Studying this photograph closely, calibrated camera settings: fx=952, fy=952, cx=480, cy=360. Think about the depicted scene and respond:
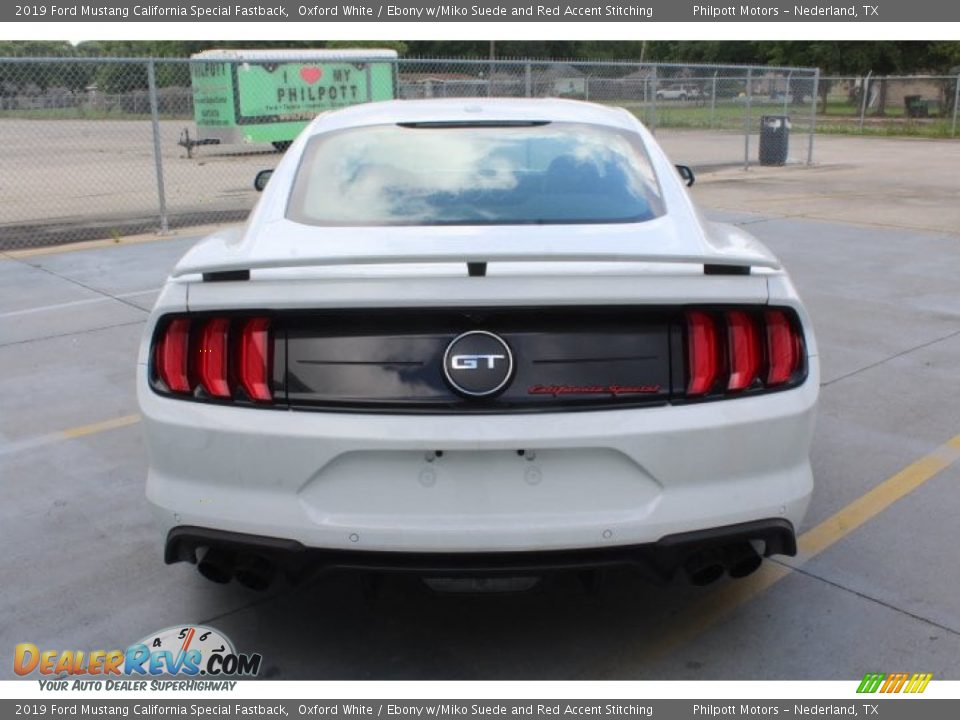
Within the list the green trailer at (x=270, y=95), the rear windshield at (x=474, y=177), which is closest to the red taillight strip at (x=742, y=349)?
the rear windshield at (x=474, y=177)

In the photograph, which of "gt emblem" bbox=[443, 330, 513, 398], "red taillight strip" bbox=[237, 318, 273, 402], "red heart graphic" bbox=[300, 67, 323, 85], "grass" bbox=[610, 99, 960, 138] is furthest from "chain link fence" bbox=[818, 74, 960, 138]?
"red taillight strip" bbox=[237, 318, 273, 402]

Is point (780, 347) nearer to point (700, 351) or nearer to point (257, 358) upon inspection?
point (700, 351)

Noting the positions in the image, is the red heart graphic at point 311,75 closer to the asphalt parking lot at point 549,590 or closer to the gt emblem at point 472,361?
the asphalt parking lot at point 549,590

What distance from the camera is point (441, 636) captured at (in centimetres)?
316

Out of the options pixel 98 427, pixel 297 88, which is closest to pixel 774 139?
pixel 297 88

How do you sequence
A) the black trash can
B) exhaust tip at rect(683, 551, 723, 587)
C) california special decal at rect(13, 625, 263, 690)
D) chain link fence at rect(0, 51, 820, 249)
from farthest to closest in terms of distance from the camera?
the black trash can → chain link fence at rect(0, 51, 820, 249) → california special decal at rect(13, 625, 263, 690) → exhaust tip at rect(683, 551, 723, 587)

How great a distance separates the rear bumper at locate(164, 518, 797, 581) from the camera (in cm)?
258

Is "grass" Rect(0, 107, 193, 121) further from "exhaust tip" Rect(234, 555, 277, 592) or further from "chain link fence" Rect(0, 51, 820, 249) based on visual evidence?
"exhaust tip" Rect(234, 555, 277, 592)

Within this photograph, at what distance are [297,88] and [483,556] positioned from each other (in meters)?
24.9

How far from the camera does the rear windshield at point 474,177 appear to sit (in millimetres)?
3229

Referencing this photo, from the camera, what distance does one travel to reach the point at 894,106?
5350 cm
